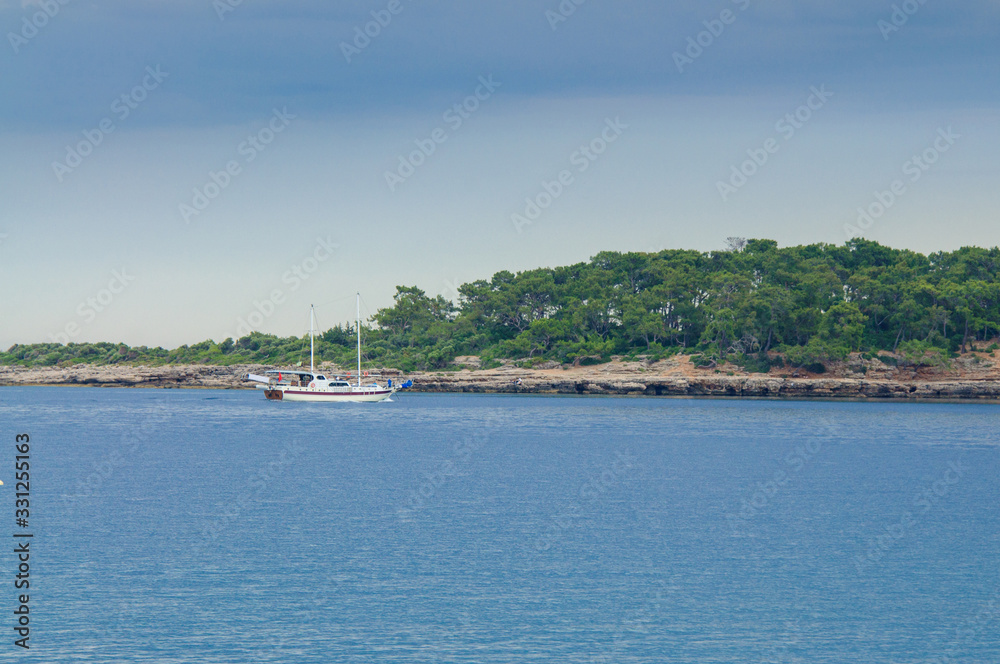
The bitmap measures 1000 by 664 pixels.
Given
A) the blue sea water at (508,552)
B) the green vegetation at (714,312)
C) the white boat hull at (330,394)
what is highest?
the green vegetation at (714,312)

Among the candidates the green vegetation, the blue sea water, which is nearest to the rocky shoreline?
the green vegetation

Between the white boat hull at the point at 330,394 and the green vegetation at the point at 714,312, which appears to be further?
the green vegetation at the point at 714,312

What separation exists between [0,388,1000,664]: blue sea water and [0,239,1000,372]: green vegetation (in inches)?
2132

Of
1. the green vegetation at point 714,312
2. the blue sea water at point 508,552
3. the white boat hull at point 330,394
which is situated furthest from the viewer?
the green vegetation at point 714,312

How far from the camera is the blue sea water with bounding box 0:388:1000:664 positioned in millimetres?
21328

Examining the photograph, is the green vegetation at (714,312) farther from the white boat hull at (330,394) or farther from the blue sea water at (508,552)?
the blue sea water at (508,552)

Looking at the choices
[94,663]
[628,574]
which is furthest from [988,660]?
[94,663]

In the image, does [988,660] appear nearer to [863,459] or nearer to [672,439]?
[863,459]

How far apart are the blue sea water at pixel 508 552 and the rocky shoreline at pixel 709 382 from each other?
49885 millimetres

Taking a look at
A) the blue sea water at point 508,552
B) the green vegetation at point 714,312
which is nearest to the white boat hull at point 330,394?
the green vegetation at point 714,312

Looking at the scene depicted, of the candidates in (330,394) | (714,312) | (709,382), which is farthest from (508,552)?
(714,312)

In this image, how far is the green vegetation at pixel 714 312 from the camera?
112m

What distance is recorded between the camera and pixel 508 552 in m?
29.1

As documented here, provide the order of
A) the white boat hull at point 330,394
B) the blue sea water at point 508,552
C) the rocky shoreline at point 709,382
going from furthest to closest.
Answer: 1. the white boat hull at point 330,394
2. the rocky shoreline at point 709,382
3. the blue sea water at point 508,552
